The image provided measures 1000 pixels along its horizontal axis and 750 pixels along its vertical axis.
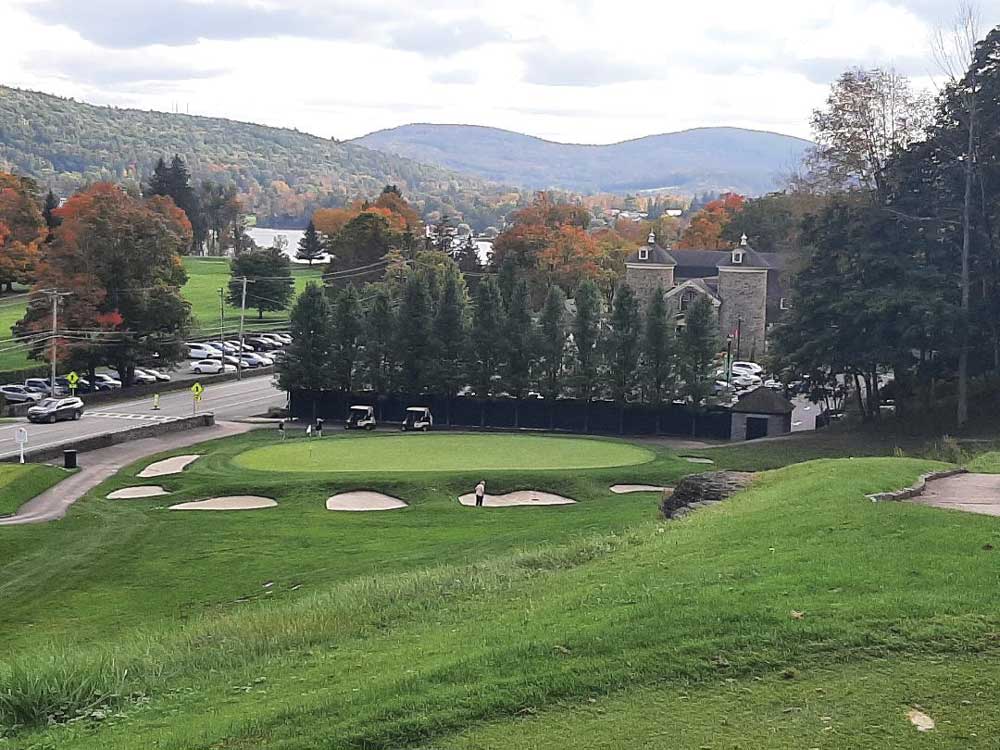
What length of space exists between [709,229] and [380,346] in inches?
3189

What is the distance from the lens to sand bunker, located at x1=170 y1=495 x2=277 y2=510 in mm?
31406

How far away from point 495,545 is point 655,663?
41.4ft

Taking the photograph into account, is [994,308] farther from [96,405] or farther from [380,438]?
[96,405]

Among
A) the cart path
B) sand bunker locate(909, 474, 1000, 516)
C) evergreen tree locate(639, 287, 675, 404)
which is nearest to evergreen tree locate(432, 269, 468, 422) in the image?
evergreen tree locate(639, 287, 675, 404)

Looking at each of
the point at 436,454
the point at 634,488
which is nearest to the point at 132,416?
the point at 436,454

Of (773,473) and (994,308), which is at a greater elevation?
(994,308)

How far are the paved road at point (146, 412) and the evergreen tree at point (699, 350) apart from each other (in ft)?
73.9

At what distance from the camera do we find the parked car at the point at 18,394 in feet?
200

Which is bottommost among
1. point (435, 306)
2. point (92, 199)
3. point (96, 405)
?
point (96, 405)

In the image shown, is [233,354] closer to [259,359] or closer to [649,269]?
[259,359]

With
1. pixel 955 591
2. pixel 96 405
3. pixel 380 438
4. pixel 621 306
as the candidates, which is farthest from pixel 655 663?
pixel 96 405

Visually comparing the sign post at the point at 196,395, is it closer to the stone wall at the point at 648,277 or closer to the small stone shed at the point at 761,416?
the small stone shed at the point at 761,416

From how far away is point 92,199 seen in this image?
65.3 m

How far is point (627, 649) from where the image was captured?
1080 centimetres
